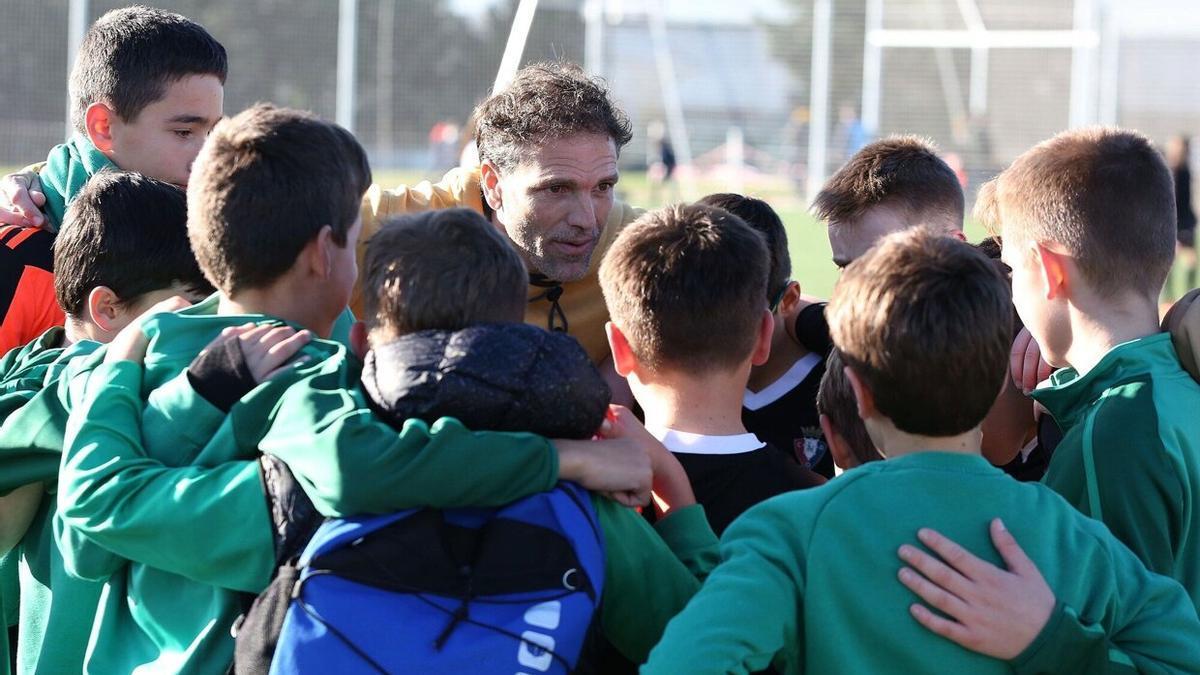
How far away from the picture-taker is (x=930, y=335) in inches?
79.0

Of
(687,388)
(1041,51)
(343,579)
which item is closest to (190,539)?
(343,579)

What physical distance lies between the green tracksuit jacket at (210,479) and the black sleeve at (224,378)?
0.02m

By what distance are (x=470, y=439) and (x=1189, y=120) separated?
28673 mm

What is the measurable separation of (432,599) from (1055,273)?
1477mm

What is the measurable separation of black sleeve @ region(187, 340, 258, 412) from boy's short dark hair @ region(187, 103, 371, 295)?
206 millimetres

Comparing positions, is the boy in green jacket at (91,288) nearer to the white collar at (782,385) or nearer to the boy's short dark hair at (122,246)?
the boy's short dark hair at (122,246)

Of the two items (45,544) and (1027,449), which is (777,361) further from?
(45,544)

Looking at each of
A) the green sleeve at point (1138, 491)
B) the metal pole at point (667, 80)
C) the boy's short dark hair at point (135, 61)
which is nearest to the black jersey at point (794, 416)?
the green sleeve at point (1138, 491)

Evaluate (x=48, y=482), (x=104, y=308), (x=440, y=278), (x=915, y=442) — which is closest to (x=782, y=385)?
(x=915, y=442)

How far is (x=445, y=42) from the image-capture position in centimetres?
2331

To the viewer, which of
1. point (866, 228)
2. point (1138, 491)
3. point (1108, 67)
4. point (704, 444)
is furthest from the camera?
point (1108, 67)

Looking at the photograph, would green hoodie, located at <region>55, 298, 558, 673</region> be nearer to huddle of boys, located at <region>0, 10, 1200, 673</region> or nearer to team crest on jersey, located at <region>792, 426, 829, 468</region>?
huddle of boys, located at <region>0, 10, 1200, 673</region>

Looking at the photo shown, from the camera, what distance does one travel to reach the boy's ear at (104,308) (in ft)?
8.98

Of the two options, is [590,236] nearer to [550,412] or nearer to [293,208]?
[293,208]
